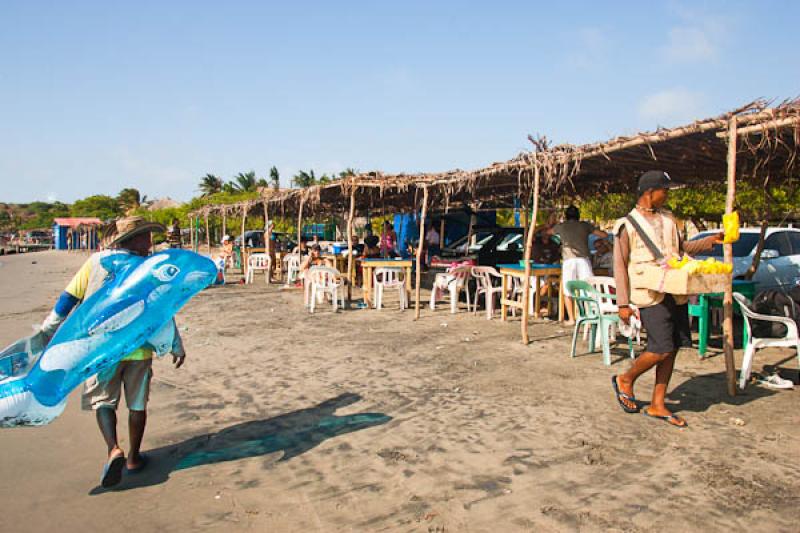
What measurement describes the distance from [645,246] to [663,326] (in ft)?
1.98

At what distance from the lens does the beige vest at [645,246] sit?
13.4ft

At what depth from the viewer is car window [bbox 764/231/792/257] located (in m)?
9.16

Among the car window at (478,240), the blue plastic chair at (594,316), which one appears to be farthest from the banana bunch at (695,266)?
the car window at (478,240)

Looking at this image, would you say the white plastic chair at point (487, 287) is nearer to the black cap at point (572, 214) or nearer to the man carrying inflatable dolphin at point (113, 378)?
the black cap at point (572, 214)

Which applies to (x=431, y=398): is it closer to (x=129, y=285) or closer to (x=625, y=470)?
(x=625, y=470)

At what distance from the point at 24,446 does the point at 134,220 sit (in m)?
2.02

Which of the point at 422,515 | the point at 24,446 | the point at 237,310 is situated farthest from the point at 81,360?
the point at 237,310

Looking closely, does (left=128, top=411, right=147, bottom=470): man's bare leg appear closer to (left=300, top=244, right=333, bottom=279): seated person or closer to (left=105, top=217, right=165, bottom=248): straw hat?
(left=105, top=217, right=165, bottom=248): straw hat

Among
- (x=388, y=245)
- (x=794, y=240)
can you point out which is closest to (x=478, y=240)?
(x=388, y=245)

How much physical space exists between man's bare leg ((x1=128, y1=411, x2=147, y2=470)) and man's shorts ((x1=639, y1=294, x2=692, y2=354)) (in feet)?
11.6

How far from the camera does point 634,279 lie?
13.6 feet

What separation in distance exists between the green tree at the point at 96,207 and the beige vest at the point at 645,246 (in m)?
78.9

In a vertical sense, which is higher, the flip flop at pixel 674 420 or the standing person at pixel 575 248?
the standing person at pixel 575 248

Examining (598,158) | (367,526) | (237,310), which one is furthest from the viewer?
(237,310)
